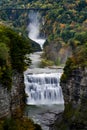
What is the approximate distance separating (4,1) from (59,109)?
89.4m

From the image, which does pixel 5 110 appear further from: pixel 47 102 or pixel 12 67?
pixel 47 102

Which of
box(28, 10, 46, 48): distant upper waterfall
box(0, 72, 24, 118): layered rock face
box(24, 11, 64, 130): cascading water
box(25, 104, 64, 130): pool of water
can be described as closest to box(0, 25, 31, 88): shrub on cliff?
box(0, 72, 24, 118): layered rock face

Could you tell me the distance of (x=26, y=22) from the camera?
15225cm

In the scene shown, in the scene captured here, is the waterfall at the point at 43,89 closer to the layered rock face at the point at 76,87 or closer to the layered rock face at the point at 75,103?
the layered rock face at the point at 75,103

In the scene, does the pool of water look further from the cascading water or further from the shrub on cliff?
the shrub on cliff

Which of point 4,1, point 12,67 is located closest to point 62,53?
point 4,1

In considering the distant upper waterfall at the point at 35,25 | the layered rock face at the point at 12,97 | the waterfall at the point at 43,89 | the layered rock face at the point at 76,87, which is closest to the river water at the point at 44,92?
the waterfall at the point at 43,89

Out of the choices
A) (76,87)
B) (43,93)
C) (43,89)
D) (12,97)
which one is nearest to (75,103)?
(76,87)

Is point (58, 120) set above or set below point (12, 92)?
below

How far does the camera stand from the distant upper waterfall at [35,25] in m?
143

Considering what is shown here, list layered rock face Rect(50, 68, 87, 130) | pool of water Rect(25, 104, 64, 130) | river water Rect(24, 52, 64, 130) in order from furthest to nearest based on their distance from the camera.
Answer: river water Rect(24, 52, 64, 130) < pool of water Rect(25, 104, 64, 130) < layered rock face Rect(50, 68, 87, 130)

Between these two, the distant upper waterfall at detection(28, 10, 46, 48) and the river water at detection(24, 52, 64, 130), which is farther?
the distant upper waterfall at detection(28, 10, 46, 48)

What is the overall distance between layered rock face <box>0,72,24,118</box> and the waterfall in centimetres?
3647

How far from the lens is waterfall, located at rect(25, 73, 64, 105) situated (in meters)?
78.8
